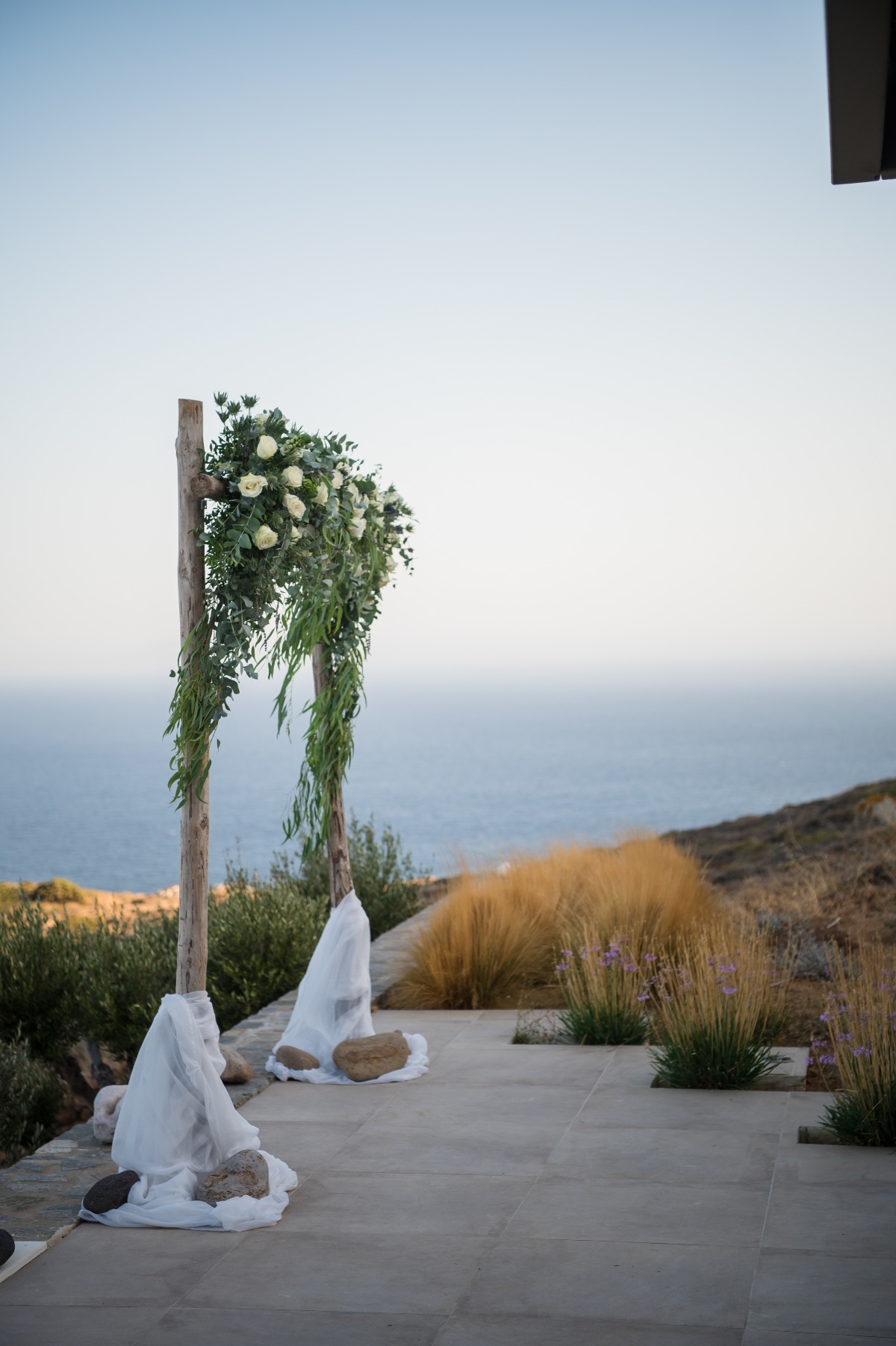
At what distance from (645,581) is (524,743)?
18.2 meters

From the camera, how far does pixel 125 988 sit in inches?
269

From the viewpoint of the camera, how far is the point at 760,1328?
2.76 metres

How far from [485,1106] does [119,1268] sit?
1833 millimetres

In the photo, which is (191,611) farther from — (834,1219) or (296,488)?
(834,1219)

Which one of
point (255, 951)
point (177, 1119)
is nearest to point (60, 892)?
point (255, 951)

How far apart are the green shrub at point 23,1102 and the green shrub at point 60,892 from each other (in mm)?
8521

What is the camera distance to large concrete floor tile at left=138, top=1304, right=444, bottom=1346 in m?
2.80

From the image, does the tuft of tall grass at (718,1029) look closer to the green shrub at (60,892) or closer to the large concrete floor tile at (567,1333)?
the large concrete floor tile at (567,1333)

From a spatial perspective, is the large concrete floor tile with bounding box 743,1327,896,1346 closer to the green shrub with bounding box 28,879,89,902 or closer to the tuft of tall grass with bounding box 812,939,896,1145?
the tuft of tall grass with bounding box 812,939,896,1145

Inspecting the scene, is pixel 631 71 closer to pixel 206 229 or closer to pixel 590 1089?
pixel 206 229

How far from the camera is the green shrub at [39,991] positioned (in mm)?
7086

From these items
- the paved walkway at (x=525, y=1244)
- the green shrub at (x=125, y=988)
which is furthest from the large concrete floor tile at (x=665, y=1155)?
the green shrub at (x=125, y=988)

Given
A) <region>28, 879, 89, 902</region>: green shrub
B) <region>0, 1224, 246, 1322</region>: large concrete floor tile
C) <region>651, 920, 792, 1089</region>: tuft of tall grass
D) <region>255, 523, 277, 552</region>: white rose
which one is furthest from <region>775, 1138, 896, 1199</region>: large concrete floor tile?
<region>28, 879, 89, 902</region>: green shrub

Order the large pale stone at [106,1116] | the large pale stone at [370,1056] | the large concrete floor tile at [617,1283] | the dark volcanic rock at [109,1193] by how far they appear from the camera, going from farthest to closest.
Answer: the large pale stone at [370,1056] < the large pale stone at [106,1116] < the dark volcanic rock at [109,1193] < the large concrete floor tile at [617,1283]
